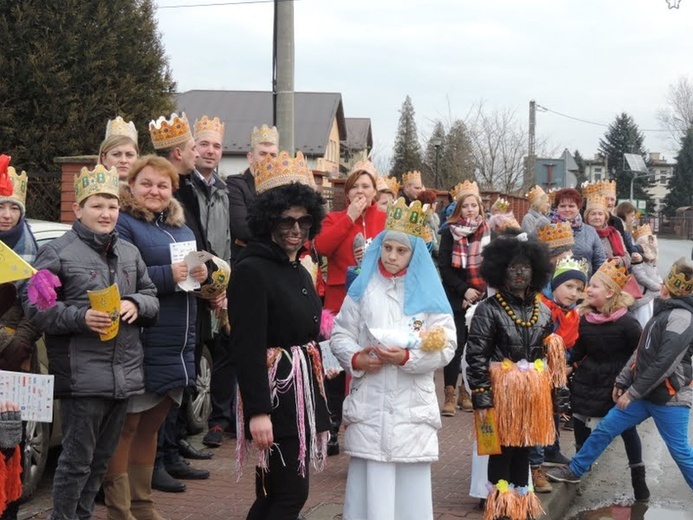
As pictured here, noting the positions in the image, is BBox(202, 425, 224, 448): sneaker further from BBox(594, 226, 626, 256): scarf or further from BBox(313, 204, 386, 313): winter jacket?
BBox(594, 226, 626, 256): scarf

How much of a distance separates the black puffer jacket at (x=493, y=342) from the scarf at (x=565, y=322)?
111 cm

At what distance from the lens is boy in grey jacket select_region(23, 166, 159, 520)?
458 centimetres

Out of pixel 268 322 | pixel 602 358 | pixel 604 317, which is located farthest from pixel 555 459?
pixel 268 322

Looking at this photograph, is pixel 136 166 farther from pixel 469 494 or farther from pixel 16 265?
pixel 469 494

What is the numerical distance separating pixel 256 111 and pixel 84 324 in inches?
2294

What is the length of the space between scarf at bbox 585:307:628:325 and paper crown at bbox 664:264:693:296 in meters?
0.45

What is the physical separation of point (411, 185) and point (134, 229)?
22.6 ft

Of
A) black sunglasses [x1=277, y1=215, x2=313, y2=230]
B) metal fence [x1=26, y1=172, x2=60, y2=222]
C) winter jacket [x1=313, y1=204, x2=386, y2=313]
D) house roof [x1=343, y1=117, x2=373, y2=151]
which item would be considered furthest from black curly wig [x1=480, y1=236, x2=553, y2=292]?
house roof [x1=343, y1=117, x2=373, y2=151]

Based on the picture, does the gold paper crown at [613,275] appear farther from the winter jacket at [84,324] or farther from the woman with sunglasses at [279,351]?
the winter jacket at [84,324]

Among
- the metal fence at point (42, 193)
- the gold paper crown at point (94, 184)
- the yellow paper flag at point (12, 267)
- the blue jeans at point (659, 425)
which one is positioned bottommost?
the blue jeans at point (659, 425)

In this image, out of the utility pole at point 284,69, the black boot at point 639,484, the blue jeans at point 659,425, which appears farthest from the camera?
the utility pole at point 284,69

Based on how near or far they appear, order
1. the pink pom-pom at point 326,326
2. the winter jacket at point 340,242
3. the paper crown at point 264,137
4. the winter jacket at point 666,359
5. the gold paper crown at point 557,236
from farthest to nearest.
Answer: the gold paper crown at point 557,236 → the paper crown at point 264,137 → the winter jacket at point 340,242 → the winter jacket at point 666,359 → the pink pom-pom at point 326,326

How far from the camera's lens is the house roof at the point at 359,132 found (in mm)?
80944

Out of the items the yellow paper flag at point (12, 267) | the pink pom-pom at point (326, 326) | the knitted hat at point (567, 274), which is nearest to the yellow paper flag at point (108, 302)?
the yellow paper flag at point (12, 267)
